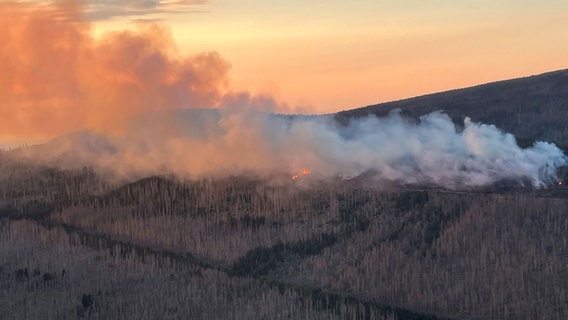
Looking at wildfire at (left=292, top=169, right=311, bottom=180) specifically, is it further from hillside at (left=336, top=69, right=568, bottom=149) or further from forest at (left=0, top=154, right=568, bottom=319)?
hillside at (left=336, top=69, right=568, bottom=149)

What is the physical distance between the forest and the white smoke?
256cm

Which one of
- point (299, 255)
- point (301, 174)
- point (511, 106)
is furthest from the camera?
point (511, 106)

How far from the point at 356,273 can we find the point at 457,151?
67.2ft

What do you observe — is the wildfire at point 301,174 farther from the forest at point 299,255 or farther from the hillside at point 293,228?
the forest at point 299,255

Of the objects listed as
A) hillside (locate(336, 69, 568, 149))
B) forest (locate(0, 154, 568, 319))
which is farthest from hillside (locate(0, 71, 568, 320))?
hillside (locate(336, 69, 568, 149))

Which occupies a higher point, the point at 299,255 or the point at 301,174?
the point at 301,174

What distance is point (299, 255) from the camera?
2277 inches

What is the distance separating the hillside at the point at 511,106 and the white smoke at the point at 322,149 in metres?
19.2

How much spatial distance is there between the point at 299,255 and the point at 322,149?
18.1 meters

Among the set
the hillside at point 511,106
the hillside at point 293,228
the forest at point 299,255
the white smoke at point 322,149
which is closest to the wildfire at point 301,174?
the hillside at point 293,228

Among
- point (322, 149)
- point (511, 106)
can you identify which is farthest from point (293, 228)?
point (511, 106)

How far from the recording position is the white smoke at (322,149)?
216ft

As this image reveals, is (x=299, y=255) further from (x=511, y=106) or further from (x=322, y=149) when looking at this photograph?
(x=511, y=106)

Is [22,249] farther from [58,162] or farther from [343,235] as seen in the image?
[58,162]
